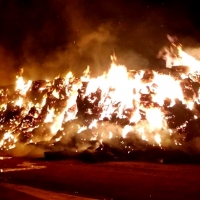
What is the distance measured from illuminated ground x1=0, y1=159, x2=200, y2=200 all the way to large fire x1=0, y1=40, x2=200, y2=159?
6.27 meters

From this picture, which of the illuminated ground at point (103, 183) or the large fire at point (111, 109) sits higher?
the large fire at point (111, 109)

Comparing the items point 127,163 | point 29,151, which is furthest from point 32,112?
point 127,163

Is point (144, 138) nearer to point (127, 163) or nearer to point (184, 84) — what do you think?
point (127, 163)

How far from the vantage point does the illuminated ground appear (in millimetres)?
9719

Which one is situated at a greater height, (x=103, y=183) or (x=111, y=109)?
(x=111, y=109)

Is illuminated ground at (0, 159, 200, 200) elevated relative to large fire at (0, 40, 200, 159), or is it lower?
lower

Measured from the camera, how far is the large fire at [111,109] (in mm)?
22172

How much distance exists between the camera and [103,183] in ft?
38.9

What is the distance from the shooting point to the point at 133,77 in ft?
93.3

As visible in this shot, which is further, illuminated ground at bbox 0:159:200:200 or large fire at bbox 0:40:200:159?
large fire at bbox 0:40:200:159

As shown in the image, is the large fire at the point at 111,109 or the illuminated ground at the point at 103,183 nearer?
the illuminated ground at the point at 103,183

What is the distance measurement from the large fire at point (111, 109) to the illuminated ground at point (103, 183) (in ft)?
20.6

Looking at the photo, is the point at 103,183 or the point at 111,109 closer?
the point at 103,183

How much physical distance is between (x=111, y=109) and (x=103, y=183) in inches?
532
